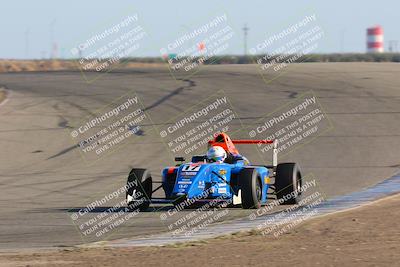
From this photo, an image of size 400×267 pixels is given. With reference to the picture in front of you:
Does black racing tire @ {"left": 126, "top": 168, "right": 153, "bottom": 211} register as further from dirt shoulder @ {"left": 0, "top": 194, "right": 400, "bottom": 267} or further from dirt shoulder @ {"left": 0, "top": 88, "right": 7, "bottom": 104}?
dirt shoulder @ {"left": 0, "top": 88, "right": 7, "bottom": 104}

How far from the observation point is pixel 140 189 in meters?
15.2

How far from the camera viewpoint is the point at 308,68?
146 ft

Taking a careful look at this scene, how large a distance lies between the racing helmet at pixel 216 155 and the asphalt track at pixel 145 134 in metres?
1.51

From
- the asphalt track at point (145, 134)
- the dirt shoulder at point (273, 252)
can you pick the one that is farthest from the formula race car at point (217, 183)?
the dirt shoulder at point (273, 252)

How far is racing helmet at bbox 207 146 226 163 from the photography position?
1582cm

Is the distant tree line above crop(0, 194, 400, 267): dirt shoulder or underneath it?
underneath

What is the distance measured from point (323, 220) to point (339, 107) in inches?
739

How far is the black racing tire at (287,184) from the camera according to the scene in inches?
617

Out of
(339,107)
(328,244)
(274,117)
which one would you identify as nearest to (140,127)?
(274,117)

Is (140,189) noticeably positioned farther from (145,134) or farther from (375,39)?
(375,39)

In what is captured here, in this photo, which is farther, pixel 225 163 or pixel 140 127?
pixel 140 127

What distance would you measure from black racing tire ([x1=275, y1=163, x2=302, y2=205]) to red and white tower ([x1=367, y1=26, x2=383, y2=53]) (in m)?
93.4

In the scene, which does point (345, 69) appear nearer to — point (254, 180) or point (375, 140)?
point (375, 140)

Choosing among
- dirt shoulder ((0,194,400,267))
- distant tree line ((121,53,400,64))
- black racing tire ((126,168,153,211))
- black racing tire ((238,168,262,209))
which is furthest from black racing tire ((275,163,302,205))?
distant tree line ((121,53,400,64))
